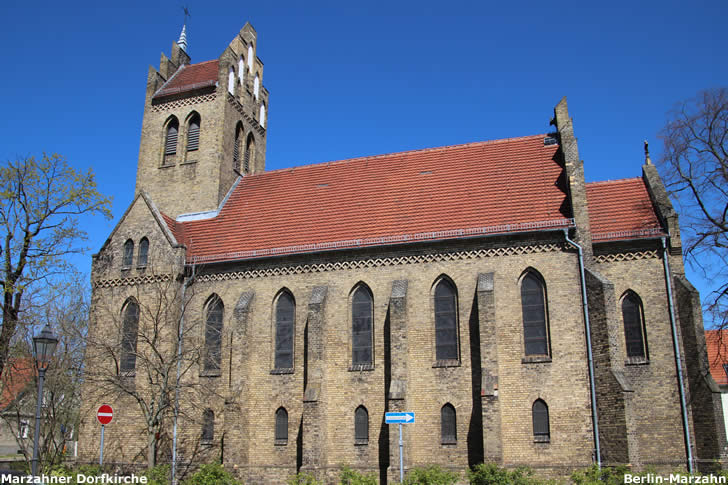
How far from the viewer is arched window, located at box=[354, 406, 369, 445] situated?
68.6ft

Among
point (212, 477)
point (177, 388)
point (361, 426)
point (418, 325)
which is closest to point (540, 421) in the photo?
point (418, 325)

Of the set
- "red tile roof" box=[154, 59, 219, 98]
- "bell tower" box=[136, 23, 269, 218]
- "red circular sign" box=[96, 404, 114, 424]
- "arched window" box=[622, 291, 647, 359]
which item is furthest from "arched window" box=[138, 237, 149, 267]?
"arched window" box=[622, 291, 647, 359]

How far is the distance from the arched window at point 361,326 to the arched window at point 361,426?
167 centimetres

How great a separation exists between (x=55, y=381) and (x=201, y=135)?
13345 mm

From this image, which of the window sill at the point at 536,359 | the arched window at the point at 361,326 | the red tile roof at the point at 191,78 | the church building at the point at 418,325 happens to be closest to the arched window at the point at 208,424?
the church building at the point at 418,325

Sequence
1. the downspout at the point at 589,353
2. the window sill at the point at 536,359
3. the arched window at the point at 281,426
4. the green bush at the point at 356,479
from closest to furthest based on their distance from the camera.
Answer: the green bush at the point at 356,479
the downspout at the point at 589,353
the window sill at the point at 536,359
the arched window at the point at 281,426

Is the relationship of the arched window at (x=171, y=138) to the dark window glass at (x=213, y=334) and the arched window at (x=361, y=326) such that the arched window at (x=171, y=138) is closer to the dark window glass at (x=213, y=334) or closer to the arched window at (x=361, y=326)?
→ the dark window glass at (x=213, y=334)

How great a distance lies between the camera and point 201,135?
1151 inches

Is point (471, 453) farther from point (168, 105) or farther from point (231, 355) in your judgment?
point (168, 105)

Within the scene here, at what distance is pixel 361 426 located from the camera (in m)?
21.1

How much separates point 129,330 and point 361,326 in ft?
31.8

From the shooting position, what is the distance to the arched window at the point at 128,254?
25547 mm

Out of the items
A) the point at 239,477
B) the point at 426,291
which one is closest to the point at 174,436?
the point at 239,477

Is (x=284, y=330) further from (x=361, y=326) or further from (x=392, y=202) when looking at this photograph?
(x=392, y=202)
